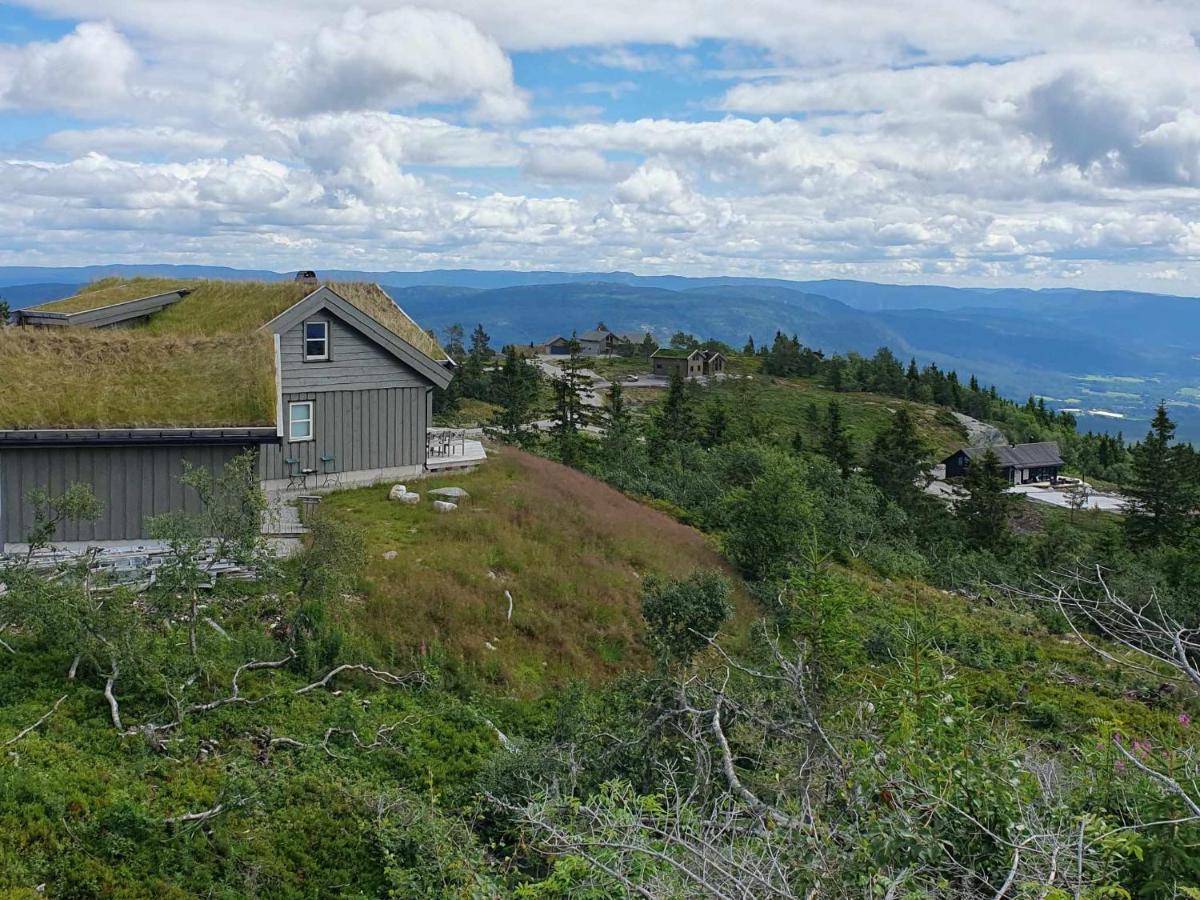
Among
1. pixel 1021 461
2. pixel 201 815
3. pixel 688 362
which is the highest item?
pixel 201 815

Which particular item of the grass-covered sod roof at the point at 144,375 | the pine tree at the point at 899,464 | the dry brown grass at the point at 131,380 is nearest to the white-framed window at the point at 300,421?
the grass-covered sod roof at the point at 144,375

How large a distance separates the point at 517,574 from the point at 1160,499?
1828 inches

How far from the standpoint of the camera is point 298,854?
884 cm

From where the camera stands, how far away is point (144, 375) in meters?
18.1

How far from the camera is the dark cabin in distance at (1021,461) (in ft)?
243

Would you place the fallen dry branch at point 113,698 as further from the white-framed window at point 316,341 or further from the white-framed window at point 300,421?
the white-framed window at point 316,341

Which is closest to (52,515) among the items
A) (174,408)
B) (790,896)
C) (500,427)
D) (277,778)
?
(174,408)

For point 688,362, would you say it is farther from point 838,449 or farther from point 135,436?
point 135,436

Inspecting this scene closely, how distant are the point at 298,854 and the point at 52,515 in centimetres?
1070

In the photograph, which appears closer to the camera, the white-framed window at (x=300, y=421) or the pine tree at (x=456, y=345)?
the white-framed window at (x=300, y=421)

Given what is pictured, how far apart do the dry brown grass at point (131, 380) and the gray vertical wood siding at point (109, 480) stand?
1.73 feet

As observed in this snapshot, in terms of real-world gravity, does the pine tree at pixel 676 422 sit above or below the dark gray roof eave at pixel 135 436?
below

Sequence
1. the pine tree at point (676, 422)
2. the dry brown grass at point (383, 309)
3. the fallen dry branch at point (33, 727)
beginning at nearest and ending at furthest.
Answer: the fallen dry branch at point (33, 727), the dry brown grass at point (383, 309), the pine tree at point (676, 422)

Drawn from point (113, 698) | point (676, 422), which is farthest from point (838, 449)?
point (113, 698)
